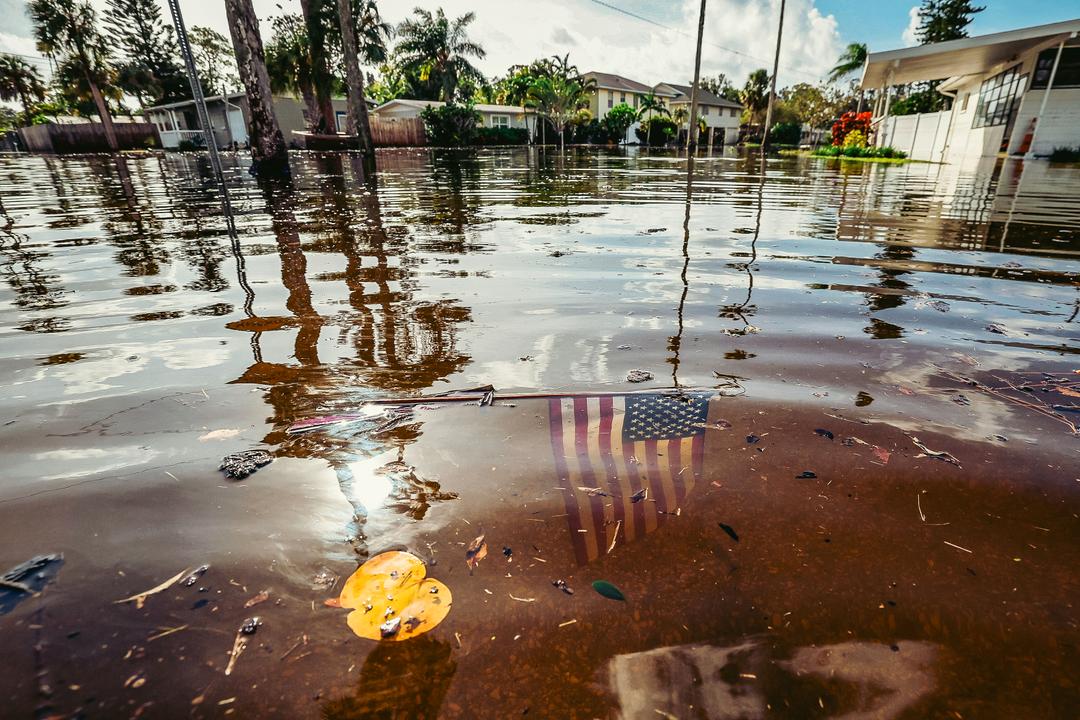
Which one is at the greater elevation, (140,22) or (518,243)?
(140,22)

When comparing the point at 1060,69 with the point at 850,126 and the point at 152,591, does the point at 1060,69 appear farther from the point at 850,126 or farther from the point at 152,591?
the point at 152,591

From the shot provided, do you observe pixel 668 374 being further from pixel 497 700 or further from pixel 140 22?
pixel 140 22

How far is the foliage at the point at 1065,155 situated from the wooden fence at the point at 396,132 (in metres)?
36.0

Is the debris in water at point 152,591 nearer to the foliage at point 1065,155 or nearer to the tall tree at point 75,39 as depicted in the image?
the foliage at point 1065,155

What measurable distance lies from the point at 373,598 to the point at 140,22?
229ft

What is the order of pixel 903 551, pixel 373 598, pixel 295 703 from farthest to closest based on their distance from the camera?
pixel 903 551
pixel 373 598
pixel 295 703

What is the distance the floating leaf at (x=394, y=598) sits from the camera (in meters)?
1.12

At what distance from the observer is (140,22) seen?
1914 inches

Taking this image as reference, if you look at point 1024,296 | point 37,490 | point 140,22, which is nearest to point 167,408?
point 37,490

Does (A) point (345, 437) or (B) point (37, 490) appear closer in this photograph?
(B) point (37, 490)

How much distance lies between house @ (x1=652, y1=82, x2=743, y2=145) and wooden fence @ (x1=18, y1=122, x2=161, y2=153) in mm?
52208

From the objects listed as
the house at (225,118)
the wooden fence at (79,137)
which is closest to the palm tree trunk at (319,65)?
the house at (225,118)

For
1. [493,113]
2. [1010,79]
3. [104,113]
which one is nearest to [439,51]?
[493,113]

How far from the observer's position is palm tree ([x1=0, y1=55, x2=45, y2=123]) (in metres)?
48.5
